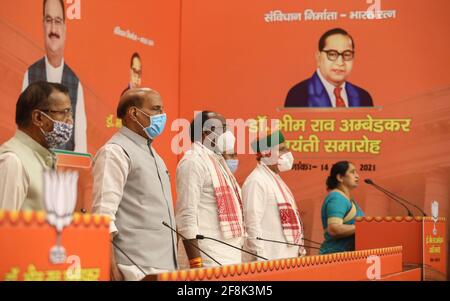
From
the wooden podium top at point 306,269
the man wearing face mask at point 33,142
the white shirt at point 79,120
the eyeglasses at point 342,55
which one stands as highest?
the eyeglasses at point 342,55

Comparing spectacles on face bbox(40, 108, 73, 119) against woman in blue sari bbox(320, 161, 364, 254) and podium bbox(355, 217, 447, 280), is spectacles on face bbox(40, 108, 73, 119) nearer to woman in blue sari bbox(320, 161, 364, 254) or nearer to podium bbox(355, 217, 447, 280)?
podium bbox(355, 217, 447, 280)

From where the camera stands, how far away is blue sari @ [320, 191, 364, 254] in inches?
207

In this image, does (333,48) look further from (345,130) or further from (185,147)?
(185,147)

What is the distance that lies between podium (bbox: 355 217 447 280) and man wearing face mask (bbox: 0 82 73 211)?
2503 mm

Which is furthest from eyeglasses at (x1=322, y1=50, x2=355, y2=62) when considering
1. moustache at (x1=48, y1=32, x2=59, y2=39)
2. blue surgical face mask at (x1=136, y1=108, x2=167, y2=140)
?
blue surgical face mask at (x1=136, y1=108, x2=167, y2=140)

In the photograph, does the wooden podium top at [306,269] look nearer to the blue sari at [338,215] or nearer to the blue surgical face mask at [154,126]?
the blue surgical face mask at [154,126]

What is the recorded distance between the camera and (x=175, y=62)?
7.05 m

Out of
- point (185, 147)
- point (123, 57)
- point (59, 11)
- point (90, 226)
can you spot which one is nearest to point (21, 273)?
point (90, 226)

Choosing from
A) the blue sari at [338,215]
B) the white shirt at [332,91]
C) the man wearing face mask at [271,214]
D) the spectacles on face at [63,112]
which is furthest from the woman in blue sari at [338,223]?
the spectacles on face at [63,112]

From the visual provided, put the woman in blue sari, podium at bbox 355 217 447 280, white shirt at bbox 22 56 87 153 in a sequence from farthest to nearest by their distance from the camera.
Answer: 1. the woman in blue sari
2. white shirt at bbox 22 56 87 153
3. podium at bbox 355 217 447 280

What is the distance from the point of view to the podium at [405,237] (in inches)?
183

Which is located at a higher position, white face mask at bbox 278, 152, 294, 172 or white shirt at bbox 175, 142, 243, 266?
white face mask at bbox 278, 152, 294, 172

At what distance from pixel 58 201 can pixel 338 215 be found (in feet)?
12.0
